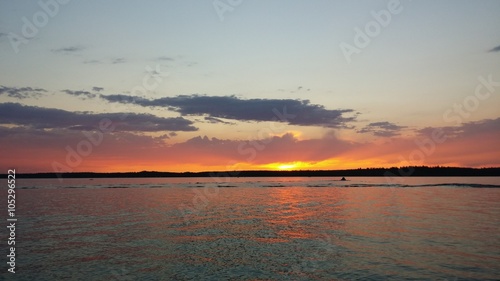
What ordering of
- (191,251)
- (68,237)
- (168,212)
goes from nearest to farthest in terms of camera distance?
(191,251) < (68,237) < (168,212)

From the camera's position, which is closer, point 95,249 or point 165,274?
point 165,274

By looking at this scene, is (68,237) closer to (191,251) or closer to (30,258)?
(30,258)

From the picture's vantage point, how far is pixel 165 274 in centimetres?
2422

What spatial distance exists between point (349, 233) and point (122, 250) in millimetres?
22047

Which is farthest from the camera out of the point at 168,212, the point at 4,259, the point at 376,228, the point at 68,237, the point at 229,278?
the point at 168,212

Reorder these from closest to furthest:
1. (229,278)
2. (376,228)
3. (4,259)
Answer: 1. (229,278)
2. (4,259)
3. (376,228)

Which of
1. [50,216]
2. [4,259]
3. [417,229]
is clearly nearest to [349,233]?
[417,229]

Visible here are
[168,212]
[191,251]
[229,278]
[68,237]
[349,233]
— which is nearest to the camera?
[229,278]

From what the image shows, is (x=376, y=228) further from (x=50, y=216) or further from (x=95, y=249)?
(x=50, y=216)

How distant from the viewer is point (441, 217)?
5091cm

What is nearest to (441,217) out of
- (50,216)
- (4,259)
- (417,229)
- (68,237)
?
(417,229)

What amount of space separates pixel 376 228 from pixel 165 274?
26.3m

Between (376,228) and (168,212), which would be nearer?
(376,228)

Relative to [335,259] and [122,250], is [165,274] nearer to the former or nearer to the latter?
[122,250]
